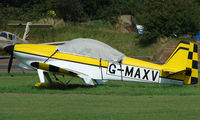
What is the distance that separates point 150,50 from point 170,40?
89.3 inches

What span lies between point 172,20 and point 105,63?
2260 cm

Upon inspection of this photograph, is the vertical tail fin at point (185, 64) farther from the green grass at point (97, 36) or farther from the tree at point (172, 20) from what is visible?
the tree at point (172, 20)

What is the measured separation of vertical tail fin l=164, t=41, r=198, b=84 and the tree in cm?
2180

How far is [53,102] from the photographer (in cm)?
1011

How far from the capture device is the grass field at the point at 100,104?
8273 millimetres

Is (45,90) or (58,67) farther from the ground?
(58,67)

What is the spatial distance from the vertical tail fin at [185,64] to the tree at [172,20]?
21.8 m

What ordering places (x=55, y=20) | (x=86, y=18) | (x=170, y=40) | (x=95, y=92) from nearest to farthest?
(x=95, y=92)
(x=170, y=40)
(x=55, y=20)
(x=86, y=18)

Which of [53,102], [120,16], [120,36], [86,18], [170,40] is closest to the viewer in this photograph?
[53,102]

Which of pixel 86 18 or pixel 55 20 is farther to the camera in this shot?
pixel 86 18

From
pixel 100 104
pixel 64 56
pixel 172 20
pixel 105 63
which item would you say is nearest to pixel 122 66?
pixel 105 63

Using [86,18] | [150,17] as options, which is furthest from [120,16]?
[150,17]

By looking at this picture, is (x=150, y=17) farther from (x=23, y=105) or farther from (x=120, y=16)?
(x=23, y=105)

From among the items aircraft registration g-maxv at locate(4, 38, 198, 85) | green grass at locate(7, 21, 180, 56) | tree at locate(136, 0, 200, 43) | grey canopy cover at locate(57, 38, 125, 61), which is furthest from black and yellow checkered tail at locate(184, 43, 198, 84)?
tree at locate(136, 0, 200, 43)
